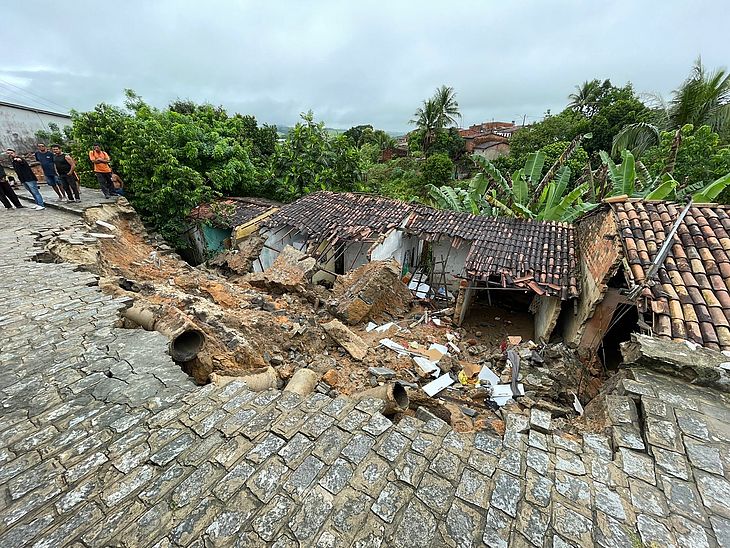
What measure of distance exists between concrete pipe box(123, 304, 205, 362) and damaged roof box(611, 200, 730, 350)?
559 cm

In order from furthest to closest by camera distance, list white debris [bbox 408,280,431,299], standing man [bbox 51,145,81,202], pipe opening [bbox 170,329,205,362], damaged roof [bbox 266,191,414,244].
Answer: white debris [bbox 408,280,431,299] < damaged roof [bbox 266,191,414,244] < standing man [bbox 51,145,81,202] < pipe opening [bbox 170,329,205,362]

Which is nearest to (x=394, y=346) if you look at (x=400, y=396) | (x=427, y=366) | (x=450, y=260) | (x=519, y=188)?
(x=427, y=366)

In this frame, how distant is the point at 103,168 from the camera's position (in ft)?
31.2

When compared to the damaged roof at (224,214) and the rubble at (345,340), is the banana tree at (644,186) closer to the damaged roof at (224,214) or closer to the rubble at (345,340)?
the rubble at (345,340)

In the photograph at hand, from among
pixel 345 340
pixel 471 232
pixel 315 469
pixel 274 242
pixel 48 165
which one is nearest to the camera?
pixel 315 469

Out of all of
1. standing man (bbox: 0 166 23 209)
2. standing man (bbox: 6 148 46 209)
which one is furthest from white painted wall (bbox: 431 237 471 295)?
standing man (bbox: 0 166 23 209)

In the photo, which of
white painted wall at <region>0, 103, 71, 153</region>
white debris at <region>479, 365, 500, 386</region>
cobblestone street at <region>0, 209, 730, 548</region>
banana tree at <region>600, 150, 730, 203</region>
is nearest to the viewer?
cobblestone street at <region>0, 209, 730, 548</region>

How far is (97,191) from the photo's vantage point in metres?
11.7

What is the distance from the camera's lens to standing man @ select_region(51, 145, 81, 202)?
8.36 metres

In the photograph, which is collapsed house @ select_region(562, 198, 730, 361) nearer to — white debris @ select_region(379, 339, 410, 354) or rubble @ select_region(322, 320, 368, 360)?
white debris @ select_region(379, 339, 410, 354)

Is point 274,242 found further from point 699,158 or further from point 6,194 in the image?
point 699,158

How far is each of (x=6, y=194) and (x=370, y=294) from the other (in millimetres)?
10715

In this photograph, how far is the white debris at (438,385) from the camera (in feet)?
19.1

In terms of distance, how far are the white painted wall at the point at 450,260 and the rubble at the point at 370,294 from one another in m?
2.32
